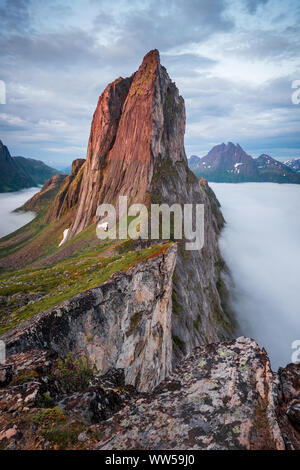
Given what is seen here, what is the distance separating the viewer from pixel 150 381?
1802 centimetres

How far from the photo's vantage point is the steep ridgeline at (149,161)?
57562 millimetres

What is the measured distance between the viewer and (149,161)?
208 feet

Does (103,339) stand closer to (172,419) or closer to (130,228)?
(172,419)

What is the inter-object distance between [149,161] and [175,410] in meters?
62.3

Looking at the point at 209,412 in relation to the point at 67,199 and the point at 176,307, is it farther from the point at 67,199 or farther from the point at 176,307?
the point at 67,199

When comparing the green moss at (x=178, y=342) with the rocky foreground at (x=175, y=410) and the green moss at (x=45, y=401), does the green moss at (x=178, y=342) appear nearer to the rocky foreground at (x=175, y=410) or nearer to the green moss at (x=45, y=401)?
the rocky foreground at (x=175, y=410)

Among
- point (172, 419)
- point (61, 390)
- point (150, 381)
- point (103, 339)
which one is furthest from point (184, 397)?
point (150, 381)

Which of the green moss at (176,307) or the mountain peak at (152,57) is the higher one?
the mountain peak at (152,57)

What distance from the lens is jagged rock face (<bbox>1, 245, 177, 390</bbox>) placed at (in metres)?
14.5

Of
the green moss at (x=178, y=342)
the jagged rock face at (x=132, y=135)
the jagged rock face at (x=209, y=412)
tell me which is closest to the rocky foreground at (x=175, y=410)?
the jagged rock face at (x=209, y=412)

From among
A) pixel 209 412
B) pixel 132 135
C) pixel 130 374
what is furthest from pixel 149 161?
pixel 209 412

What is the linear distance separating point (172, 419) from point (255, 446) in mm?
2295

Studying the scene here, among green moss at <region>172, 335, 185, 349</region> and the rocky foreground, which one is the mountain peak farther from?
the rocky foreground

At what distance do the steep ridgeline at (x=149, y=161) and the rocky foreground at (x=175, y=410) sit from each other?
35.7 meters
